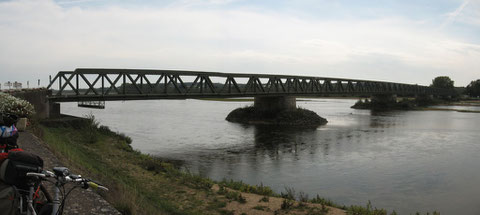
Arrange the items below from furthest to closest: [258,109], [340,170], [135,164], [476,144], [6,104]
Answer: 1. [258,109]
2. [476,144]
3. [340,170]
4. [135,164]
5. [6,104]

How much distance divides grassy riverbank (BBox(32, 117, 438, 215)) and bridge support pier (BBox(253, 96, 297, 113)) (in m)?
38.3

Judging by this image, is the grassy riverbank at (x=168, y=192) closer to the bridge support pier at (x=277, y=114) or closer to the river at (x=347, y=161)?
the river at (x=347, y=161)

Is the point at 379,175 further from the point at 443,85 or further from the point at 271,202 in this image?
the point at 443,85

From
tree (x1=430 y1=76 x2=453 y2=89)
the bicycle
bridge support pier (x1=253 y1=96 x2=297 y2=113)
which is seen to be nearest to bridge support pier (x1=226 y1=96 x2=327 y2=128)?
bridge support pier (x1=253 y1=96 x2=297 y2=113)

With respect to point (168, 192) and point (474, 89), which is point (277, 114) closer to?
point (168, 192)

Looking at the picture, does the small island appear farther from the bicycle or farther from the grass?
the bicycle

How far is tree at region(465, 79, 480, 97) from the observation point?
174750mm

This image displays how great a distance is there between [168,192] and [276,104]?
4542cm

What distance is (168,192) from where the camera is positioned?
50.9ft

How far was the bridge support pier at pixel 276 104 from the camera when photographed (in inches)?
2340

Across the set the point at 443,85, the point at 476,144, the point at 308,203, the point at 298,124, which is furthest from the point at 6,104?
the point at 443,85

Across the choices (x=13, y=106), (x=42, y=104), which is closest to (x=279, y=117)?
(x=42, y=104)

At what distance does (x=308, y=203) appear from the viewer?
15.0 m

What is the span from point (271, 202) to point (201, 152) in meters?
16.8
